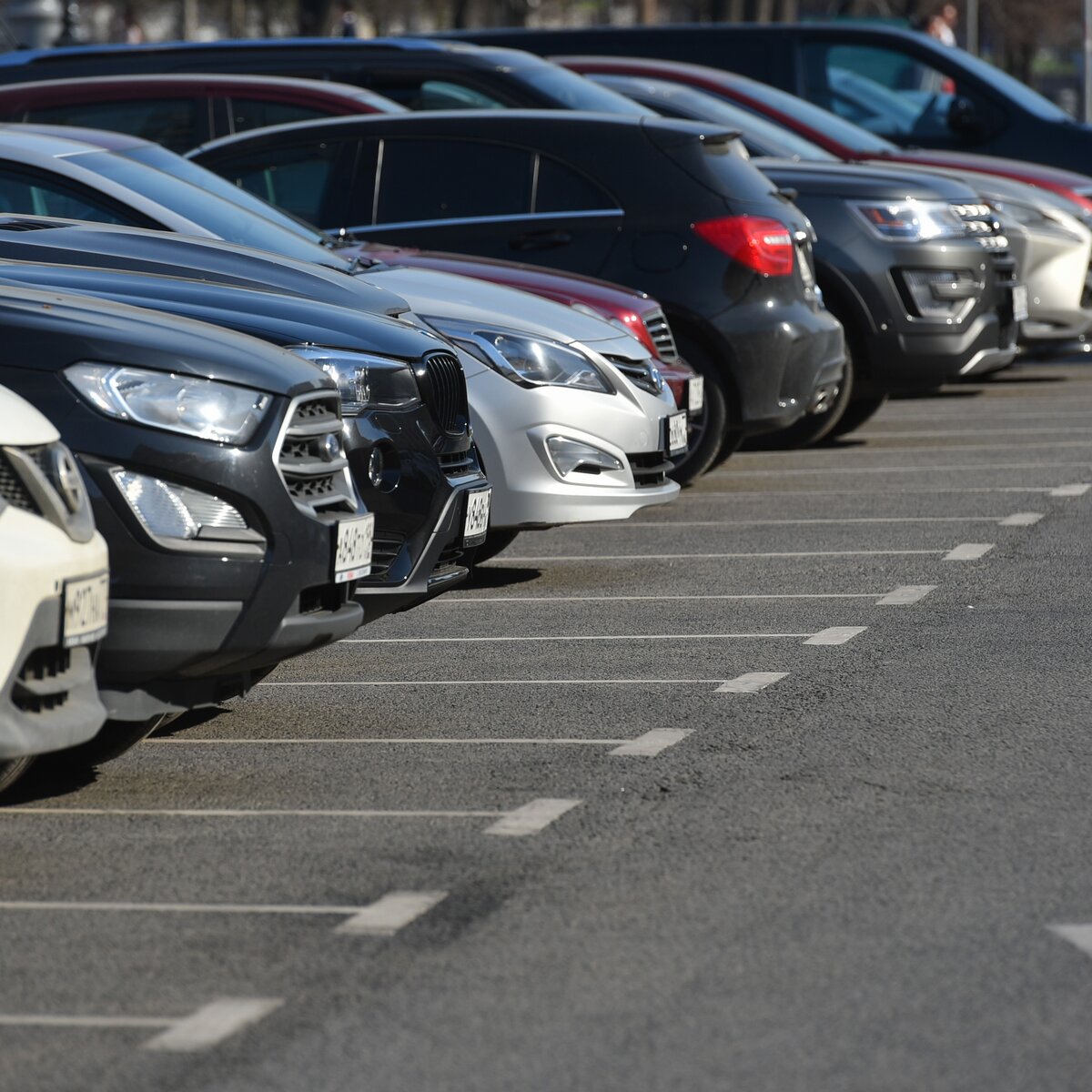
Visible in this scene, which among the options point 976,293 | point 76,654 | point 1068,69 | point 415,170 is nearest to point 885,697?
point 76,654

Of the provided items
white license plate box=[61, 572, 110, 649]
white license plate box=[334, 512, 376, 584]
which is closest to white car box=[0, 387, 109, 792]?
white license plate box=[61, 572, 110, 649]

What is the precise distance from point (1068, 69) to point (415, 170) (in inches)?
3652

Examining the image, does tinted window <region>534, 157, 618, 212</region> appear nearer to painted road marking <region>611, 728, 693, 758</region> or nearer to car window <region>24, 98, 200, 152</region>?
car window <region>24, 98, 200, 152</region>

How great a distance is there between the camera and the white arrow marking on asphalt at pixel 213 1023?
3715mm

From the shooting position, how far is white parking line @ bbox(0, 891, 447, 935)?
14.5 feet

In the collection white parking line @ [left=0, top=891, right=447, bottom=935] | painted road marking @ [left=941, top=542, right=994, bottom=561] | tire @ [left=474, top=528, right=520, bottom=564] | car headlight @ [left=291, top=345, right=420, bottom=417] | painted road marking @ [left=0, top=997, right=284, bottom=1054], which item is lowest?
painted road marking @ [left=941, top=542, right=994, bottom=561]

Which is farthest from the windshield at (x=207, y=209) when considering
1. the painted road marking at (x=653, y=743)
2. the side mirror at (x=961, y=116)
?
the side mirror at (x=961, y=116)

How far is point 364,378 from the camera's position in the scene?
641 cm

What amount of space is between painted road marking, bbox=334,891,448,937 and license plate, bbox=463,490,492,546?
7.42 feet

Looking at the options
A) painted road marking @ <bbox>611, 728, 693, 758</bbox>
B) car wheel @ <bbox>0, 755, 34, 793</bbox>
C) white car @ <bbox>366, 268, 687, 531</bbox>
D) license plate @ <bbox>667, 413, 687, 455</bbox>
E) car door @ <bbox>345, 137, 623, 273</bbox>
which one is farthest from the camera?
car door @ <bbox>345, 137, 623, 273</bbox>

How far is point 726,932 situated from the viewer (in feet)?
14.0

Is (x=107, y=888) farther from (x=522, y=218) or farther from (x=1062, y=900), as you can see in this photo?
(x=522, y=218)

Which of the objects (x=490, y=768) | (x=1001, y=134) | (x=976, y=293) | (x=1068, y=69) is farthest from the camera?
(x=1068, y=69)

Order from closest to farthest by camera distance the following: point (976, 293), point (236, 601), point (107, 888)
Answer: point (107, 888), point (236, 601), point (976, 293)
